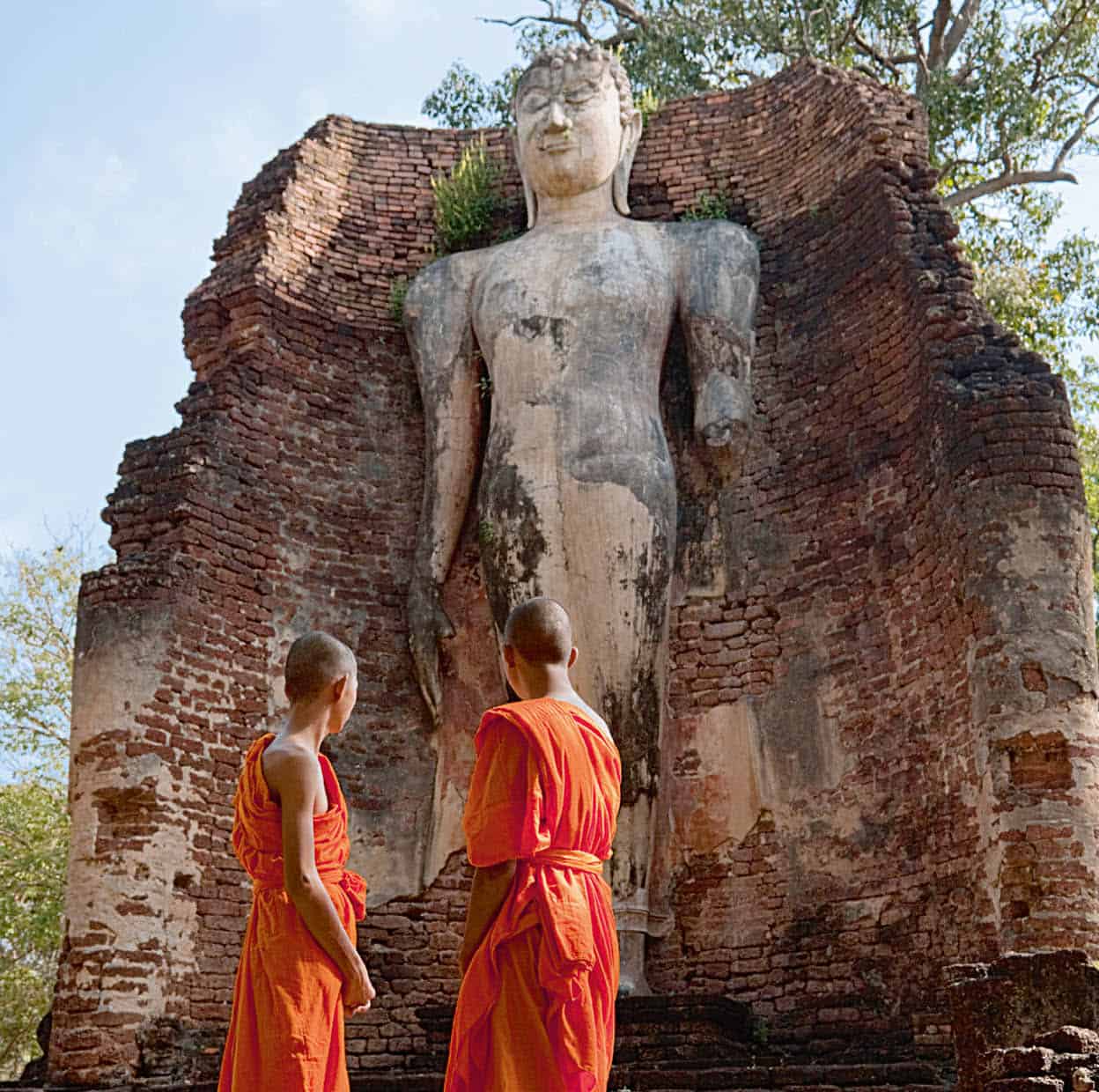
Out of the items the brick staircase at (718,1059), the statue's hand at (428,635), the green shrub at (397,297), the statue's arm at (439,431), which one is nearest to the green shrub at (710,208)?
the statue's arm at (439,431)

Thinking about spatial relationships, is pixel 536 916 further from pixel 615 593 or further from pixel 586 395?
pixel 586 395

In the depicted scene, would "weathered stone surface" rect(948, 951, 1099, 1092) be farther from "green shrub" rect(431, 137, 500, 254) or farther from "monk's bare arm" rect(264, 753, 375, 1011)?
"green shrub" rect(431, 137, 500, 254)

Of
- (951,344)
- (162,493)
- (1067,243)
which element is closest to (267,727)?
(162,493)

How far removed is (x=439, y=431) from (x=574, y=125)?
219cm

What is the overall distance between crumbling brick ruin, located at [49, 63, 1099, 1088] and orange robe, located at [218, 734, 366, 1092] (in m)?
3.16

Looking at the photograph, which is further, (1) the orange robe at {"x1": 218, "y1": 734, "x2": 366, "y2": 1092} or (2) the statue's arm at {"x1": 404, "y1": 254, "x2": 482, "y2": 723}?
(2) the statue's arm at {"x1": 404, "y1": 254, "x2": 482, "y2": 723}

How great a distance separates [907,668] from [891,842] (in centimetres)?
96

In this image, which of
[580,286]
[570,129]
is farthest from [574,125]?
[580,286]

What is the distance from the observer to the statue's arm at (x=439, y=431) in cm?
1018

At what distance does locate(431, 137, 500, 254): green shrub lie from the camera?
11.3m

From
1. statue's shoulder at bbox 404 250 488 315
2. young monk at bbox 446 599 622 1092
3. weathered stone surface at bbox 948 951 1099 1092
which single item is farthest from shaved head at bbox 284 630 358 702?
statue's shoulder at bbox 404 250 488 315

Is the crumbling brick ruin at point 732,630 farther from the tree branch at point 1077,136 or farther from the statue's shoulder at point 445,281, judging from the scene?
the tree branch at point 1077,136

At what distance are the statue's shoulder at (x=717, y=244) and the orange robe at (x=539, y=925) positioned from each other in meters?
6.07

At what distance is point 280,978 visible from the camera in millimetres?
4648
